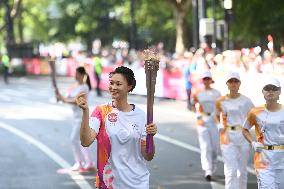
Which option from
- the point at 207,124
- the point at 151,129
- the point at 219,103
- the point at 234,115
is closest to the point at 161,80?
the point at 207,124

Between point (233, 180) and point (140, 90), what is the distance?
63.7ft

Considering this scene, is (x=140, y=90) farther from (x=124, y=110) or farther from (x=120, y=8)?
(x=120, y=8)

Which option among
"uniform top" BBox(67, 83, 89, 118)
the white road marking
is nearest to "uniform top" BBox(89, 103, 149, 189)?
the white road marking

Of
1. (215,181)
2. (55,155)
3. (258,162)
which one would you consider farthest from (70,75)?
(258,162)

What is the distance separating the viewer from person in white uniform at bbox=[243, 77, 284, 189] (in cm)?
759

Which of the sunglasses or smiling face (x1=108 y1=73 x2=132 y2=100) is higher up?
smiling face (x1=108 y1=73 x2=132 y2=100)

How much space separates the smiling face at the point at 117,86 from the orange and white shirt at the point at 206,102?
609 cm

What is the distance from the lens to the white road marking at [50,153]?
11.2m

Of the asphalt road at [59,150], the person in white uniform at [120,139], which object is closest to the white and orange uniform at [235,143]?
the asphalt road at [59,150]

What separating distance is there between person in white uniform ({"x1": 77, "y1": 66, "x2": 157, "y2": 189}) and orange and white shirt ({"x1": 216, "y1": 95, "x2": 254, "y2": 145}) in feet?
13.2

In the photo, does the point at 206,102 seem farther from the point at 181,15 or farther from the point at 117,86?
the point at 181,15

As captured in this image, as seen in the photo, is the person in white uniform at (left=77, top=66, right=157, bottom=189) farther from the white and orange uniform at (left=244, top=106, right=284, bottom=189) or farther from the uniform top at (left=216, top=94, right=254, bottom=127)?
the uniform top at (left=216, top=94, right=254, bottom=127)

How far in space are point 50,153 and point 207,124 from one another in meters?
3.86

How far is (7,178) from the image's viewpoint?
11625 millimetres
